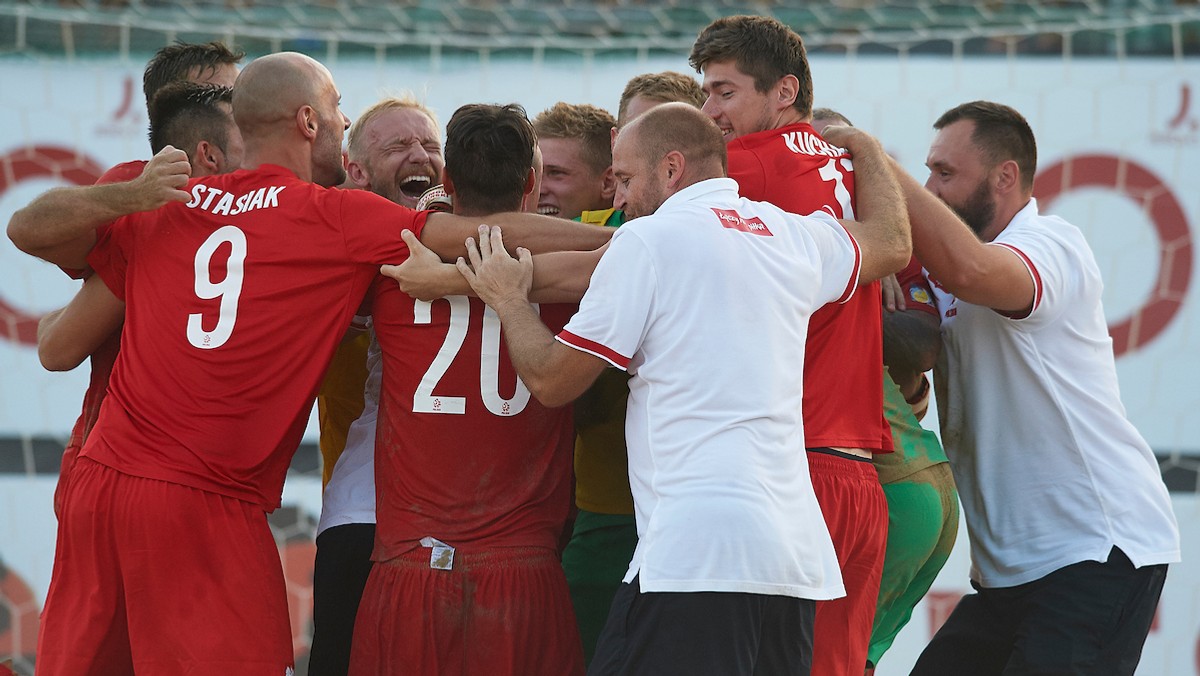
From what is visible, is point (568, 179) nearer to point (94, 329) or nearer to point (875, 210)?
point (875, 210)

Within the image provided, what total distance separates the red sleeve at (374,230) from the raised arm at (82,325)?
0.86 meters

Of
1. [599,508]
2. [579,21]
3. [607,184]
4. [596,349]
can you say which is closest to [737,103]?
[607,184]

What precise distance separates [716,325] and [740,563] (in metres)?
0.64

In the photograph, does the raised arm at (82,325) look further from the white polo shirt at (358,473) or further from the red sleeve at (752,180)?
the red sleeve at (752,180)

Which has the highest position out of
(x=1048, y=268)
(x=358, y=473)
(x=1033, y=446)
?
(x=1048, y=268)

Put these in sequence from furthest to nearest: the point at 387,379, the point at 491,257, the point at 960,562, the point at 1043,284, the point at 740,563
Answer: the point at 960,562 < the point at 1043,284 < the point at 387,379 < the point at 491,257 < the point at 740,563

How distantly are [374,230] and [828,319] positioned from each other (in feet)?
4.70

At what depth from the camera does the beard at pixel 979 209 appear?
488cm

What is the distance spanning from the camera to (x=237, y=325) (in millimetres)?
3820

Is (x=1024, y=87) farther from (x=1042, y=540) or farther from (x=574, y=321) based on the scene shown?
(x=574, y=321)

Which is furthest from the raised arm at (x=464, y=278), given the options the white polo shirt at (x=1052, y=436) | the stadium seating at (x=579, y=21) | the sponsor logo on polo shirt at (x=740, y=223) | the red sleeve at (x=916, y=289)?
the stadium seating at (x=579, y=21)

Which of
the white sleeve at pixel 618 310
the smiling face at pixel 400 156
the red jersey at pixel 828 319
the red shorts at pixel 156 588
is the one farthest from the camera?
the smiling face at pixel 400 156

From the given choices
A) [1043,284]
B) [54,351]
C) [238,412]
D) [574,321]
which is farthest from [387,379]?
[1043,284]

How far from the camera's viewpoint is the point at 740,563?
3.32 metres
